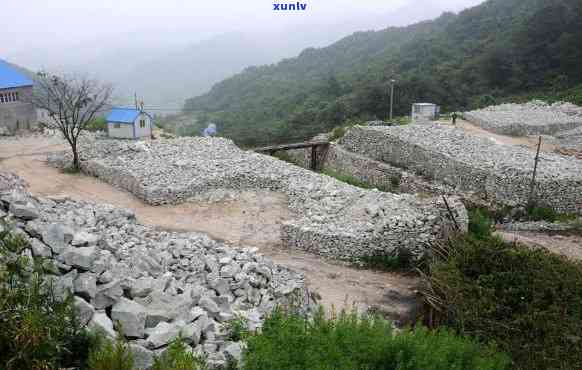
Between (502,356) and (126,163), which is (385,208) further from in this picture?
(126,163)

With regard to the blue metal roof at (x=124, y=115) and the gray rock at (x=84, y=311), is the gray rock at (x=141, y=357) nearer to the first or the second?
the gray rock at (x=84, y=311)

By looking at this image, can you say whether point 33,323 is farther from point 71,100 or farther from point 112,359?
point 71,100

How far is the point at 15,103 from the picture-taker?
25.5 m

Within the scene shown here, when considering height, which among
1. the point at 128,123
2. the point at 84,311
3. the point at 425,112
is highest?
the point at 425,112

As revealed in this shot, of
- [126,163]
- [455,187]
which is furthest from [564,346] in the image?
[126,163]

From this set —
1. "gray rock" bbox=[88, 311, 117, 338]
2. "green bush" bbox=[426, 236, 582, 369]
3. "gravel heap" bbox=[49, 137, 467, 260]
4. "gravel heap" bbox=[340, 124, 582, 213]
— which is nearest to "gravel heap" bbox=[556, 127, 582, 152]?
"gravel heap" bbox=[340, 124, 582, 213]

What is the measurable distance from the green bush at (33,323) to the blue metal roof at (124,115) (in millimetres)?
18903

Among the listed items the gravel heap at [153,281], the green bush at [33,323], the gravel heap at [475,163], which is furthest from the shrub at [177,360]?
the gravel heap at [475,163]

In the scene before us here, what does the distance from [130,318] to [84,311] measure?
52 centimetres

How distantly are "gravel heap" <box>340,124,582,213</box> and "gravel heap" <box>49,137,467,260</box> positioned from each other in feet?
18.0

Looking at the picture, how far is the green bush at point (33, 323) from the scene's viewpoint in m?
4.86

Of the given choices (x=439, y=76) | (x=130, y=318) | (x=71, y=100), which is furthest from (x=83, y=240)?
(x=439, y=76)

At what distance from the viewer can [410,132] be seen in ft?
73.7

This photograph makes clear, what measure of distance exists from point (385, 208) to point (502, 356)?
22.7ft
